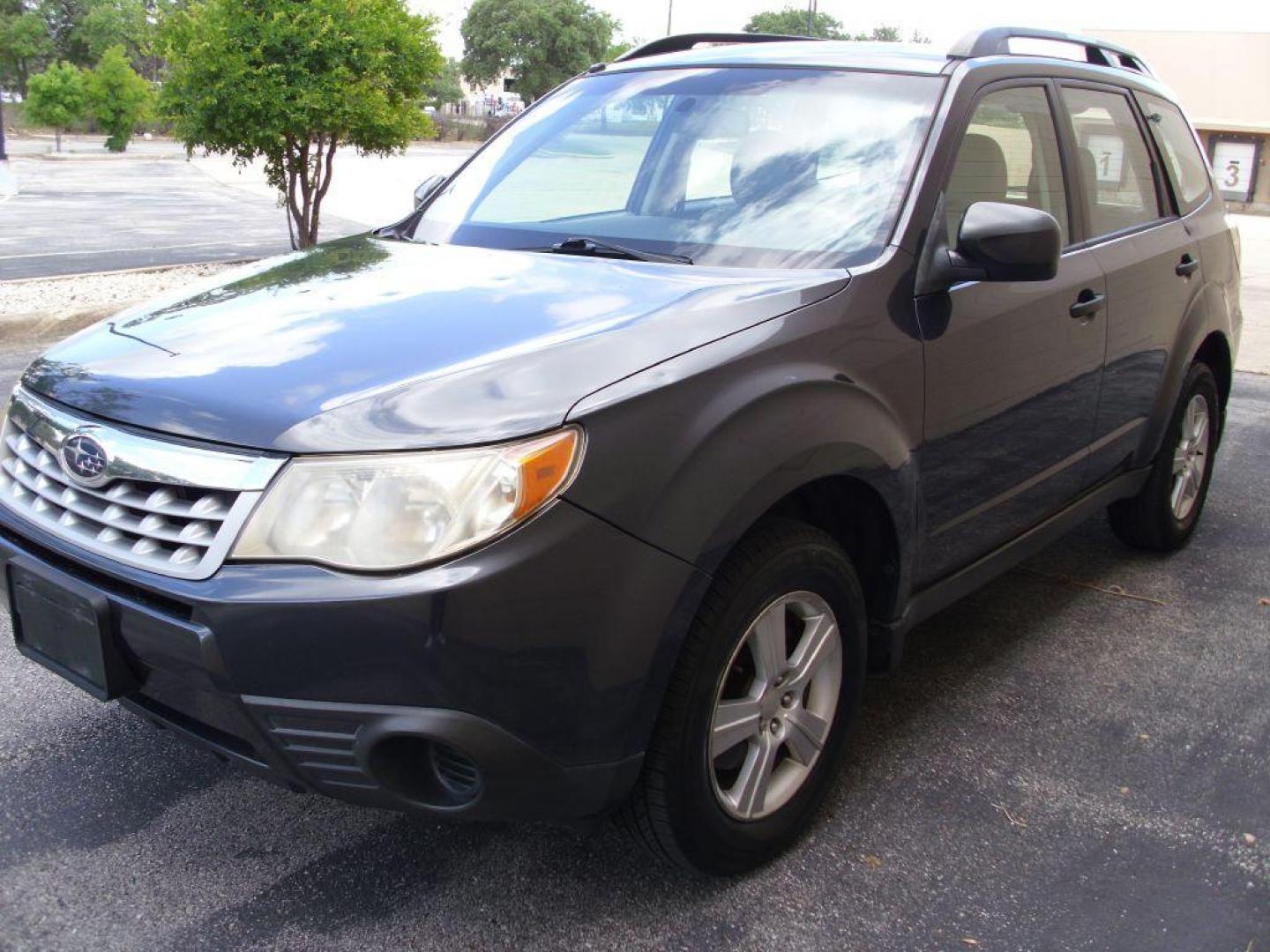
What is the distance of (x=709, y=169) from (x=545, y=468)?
1.47m

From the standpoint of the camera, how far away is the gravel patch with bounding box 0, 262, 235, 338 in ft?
28.1

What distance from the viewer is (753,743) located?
8.26 feet

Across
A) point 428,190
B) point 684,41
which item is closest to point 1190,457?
point 684,41

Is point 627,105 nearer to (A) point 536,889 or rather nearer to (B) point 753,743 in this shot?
(B) point 753,743

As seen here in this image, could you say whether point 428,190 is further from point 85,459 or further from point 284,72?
point 284,72

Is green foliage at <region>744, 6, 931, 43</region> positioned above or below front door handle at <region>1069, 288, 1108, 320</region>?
above

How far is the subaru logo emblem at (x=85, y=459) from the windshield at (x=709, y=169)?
123 centimetres

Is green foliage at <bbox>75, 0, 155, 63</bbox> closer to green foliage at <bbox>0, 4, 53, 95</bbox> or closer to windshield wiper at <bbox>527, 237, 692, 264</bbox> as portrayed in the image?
green foliage at <bbox>0, 4, 53, 95</bbox>

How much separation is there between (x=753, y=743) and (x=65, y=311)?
312 inches

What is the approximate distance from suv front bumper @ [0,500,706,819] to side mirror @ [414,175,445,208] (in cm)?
190

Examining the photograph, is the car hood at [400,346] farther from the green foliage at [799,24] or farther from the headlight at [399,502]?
the green foliage at [799,24]

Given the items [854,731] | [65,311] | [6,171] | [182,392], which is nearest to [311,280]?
[182,392]

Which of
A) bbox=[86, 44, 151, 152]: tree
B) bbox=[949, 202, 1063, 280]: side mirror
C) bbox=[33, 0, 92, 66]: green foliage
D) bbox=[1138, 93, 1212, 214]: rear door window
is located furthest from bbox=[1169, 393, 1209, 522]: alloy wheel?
bbox=[33, 0, 92, 66]: green foliage

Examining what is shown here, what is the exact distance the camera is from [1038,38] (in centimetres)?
364
